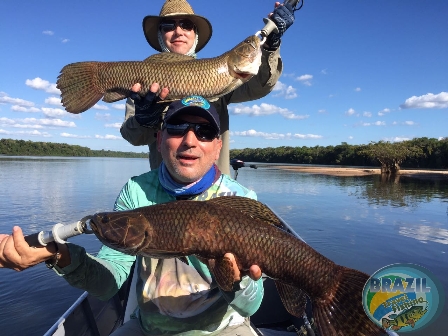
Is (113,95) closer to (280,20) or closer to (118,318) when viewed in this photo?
(280,20)

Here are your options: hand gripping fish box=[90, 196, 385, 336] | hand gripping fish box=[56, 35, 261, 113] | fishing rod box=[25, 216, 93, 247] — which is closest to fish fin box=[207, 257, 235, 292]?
hand gripping fish box=[90, 196, 385, 336]

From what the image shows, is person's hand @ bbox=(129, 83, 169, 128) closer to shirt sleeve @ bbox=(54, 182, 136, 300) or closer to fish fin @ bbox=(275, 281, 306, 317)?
shirt sleeve @ bbox=(54, 182, 136, 300)

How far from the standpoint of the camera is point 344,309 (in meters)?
2.77

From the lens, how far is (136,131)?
4293mm

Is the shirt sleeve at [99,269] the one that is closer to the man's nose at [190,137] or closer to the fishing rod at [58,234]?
the fishing rod at [58,234]

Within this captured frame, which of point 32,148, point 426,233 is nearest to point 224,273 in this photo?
point 426,233

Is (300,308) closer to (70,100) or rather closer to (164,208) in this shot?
(164,208)

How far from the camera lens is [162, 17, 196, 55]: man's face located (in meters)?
4.61

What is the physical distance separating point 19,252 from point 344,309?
245 centimetres

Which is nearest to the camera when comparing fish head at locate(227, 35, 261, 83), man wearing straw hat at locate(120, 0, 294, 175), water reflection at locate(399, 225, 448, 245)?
fish head at locate(227, 35, 261, 83)

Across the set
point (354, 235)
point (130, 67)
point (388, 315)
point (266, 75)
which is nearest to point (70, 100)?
point (130, 67)

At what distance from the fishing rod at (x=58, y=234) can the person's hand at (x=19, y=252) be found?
5 cm

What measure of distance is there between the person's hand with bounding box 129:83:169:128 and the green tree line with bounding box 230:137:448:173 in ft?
110

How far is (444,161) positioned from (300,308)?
8583 cm
